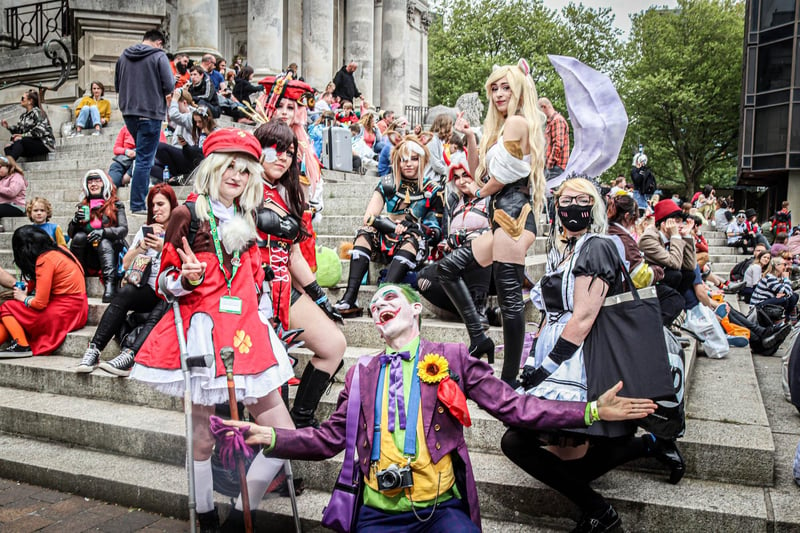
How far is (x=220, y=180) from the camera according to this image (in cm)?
403

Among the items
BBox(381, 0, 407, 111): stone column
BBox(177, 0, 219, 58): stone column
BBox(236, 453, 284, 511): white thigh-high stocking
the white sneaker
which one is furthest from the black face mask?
BBox(381, 0, 407, 111): stone column

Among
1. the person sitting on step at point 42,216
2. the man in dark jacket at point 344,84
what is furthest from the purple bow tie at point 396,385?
the man in dark jacket at point 344,84

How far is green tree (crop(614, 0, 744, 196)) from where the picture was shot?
40844mm

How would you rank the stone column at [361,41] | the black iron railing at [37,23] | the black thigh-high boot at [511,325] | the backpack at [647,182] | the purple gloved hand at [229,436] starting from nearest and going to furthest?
the purple gloved hand at [229,436] → the black thigh-high boot at [511,325] → the backpack at [647,182] → the black iron railing at [37,23] → the stone column at [361,41]

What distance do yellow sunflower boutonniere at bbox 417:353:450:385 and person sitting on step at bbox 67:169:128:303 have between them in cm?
543

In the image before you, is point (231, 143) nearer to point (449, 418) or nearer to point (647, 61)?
point (449, 418)

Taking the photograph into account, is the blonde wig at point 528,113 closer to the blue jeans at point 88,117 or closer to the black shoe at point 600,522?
the black shoe at point 600,522

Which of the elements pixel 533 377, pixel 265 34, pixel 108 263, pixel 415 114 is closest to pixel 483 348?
→ pixel 533 377

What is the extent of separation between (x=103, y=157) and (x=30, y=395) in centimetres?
784

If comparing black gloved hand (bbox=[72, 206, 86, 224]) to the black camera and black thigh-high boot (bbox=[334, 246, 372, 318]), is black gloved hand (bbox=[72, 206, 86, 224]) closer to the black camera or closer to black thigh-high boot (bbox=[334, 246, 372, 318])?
black thigh-high boot (bbox=[334, 246, 372, 318])

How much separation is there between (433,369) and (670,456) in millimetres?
1756

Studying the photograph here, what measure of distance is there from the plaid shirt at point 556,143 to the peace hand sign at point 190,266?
7.30m

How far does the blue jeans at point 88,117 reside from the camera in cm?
1548

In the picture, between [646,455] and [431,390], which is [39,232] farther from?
[646,455]
